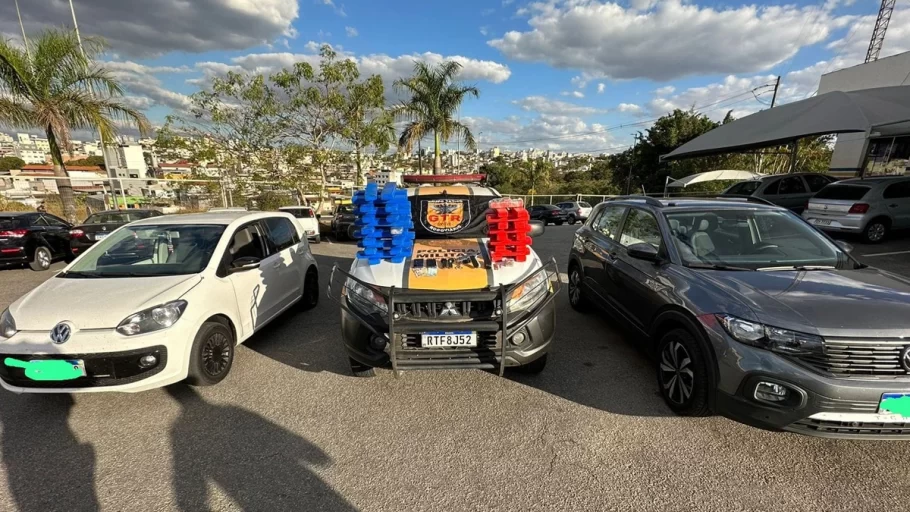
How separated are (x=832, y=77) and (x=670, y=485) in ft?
75.9

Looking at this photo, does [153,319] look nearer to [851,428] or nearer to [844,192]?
[851,428]

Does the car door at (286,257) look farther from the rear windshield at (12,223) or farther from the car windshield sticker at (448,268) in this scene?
the rear windshield at (12,223)

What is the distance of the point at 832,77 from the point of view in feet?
54.7

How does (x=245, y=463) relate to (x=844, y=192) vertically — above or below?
below

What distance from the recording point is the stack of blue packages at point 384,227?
3.45m

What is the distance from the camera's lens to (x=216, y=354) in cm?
337

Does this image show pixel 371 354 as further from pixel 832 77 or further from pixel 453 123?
pixel 832 77

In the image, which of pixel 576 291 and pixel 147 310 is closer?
pixel 147 310

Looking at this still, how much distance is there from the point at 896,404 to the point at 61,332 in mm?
5289

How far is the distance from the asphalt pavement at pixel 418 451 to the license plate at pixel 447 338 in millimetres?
588

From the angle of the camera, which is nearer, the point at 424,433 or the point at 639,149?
the point at 424,433

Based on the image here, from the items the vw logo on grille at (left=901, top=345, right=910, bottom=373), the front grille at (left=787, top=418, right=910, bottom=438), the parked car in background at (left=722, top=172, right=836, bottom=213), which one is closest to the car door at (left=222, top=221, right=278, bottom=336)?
the front grille at (left=787, top=418, right=910, bottom=438)

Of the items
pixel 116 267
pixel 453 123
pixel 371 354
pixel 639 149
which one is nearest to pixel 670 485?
pixel 371 354

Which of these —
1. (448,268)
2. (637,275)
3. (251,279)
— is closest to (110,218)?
(251,279)
